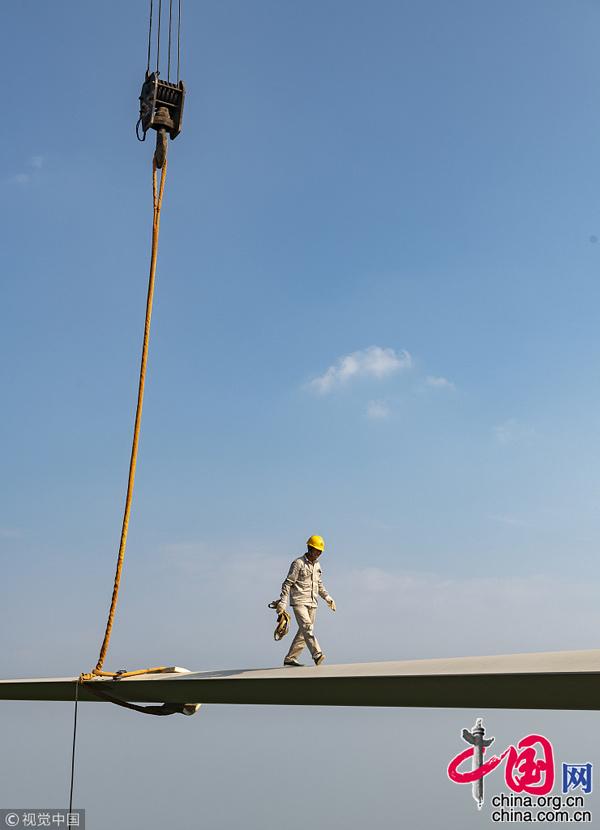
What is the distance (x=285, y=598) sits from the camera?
9.82 meters

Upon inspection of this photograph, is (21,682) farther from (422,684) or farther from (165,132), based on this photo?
(165,132)

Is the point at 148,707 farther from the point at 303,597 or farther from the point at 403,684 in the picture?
the point at 403,684

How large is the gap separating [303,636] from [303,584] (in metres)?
0.55

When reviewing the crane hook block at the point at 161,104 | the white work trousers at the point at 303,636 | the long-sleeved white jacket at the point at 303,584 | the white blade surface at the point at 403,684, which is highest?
the crane hook block at the point at 161,104

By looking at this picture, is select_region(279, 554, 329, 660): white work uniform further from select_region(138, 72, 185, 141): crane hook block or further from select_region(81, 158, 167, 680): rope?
select_region(138, 72, 185, 141): crane hook block

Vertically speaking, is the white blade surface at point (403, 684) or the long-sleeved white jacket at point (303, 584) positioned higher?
the long-sleeved white jacket at point (303, 584)

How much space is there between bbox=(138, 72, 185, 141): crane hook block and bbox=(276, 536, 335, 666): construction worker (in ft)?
15.9

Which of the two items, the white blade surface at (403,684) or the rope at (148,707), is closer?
the white blade surface at (403,684)

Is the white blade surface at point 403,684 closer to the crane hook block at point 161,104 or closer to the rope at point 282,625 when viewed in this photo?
the rope at point 282,625

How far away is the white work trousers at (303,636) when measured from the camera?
9.80 m

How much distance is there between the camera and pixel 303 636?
9812 mm

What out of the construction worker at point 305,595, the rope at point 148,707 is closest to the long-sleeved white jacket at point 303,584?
the construction worker at point 305,595

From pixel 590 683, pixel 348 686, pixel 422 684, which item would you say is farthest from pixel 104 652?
pixel 590 683

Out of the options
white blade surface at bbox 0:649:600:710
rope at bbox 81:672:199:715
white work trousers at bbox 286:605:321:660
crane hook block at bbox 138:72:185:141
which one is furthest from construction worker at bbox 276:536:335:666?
crane hook block at bbox 138:72:185:141
